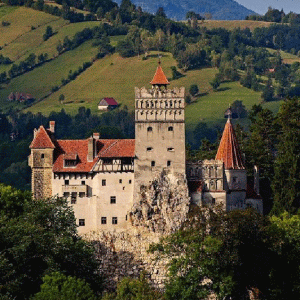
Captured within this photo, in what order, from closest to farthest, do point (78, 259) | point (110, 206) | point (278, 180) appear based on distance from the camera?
point (78, 259)
point (110, 206)
point (278, 180)

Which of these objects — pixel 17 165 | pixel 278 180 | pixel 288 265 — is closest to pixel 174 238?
pixel 288 265

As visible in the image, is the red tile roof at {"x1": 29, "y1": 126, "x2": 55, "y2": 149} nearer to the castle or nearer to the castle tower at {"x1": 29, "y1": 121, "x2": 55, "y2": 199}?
the castle tower at {"x1": 29, "y1": 121, "x2": 55, "y2": 199}

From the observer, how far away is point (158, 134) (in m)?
99.9

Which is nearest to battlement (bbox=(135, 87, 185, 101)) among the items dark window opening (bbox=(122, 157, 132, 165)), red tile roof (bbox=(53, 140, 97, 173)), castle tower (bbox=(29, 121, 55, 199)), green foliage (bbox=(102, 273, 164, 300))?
dark window opening (bbox=(122, 157, 132, 165))

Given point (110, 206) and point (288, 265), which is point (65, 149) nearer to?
point (110, 206)

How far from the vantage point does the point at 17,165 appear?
169 meters

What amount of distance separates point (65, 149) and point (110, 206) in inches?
263

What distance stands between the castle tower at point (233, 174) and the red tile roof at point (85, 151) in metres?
8.52

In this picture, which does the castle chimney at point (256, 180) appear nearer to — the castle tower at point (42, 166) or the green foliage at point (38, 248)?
the green foliage at point (38, 248)

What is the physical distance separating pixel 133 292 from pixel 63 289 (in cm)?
614

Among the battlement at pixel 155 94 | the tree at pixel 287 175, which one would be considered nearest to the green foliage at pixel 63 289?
the battlement at pixel 155 94

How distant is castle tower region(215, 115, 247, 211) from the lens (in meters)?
102

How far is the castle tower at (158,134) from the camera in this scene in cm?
9938

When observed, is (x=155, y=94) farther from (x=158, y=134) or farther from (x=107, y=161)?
(x=107, y=161)
